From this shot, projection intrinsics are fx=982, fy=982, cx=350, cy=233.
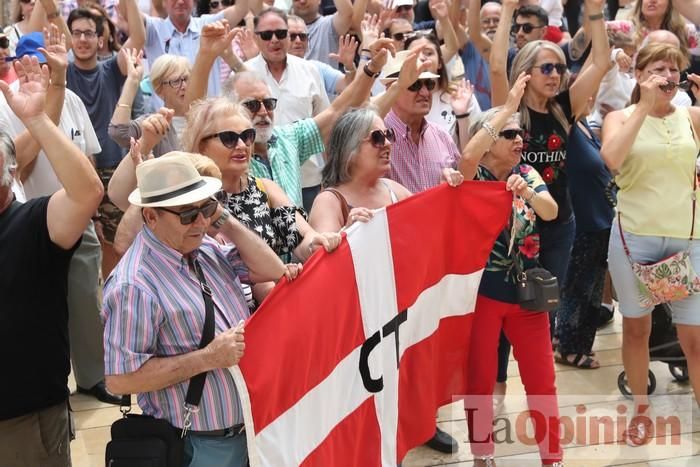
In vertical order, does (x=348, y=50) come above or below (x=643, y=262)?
above

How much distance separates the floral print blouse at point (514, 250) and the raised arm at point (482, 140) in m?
0.12

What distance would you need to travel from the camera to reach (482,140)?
4.71m

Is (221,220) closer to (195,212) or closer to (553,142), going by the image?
(195,212)

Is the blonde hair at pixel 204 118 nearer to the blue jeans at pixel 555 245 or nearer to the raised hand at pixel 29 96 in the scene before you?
the raised hand at pixel 29 96

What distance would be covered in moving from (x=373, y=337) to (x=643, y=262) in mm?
1982

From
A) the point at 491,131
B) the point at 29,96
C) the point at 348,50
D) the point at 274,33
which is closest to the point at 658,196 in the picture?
the point at 491,131

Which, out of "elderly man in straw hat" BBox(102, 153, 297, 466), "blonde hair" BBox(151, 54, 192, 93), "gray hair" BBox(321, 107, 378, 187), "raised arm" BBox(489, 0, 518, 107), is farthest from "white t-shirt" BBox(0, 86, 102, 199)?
"raised arm" BBox(489, 0, 518, 107)

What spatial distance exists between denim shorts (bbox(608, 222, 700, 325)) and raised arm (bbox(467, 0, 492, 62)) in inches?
102

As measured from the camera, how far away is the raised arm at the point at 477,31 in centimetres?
756

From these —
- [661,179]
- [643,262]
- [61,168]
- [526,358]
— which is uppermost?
[61,168]

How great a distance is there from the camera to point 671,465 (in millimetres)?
5270

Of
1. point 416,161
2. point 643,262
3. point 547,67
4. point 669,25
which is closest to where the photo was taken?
point 416,161

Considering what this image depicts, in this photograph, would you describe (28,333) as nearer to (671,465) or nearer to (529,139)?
(529,139)

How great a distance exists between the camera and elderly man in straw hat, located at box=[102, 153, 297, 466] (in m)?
3.11
